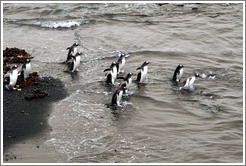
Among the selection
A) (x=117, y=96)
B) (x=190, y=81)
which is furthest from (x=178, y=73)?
(x=117, y=96)

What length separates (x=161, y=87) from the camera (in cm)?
1323

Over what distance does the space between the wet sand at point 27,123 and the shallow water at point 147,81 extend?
0.30m

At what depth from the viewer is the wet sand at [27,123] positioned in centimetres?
834

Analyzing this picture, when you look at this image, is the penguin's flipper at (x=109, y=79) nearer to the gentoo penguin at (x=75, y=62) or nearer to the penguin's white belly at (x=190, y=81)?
the gentoo penguin at (x=75, y=62)

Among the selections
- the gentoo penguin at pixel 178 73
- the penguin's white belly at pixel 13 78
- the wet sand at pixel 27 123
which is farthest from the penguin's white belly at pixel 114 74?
the penguin's white belly at pixel 13 78

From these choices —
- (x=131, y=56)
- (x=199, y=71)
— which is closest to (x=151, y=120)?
(x=199, y=71)

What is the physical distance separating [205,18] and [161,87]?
45.1 feet

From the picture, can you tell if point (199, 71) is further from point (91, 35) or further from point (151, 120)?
point (91, 35)

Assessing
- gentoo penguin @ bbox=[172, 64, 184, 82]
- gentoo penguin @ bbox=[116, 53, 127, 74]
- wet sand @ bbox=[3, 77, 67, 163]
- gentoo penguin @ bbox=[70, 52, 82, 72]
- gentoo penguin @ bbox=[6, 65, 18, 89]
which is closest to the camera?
wet sand @ bbox=[3, 77, 67, 163]

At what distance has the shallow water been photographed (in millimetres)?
9047

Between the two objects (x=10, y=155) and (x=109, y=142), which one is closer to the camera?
(x=10, y=155)

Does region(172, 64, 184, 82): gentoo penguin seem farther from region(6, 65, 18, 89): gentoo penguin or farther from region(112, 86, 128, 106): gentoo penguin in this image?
region(6, 65, 18, 89): gentoo penguin

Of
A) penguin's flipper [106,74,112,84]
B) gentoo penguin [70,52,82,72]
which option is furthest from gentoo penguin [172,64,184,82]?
gentoo penguin [70,52,82,72]

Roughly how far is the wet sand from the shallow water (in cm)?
30
